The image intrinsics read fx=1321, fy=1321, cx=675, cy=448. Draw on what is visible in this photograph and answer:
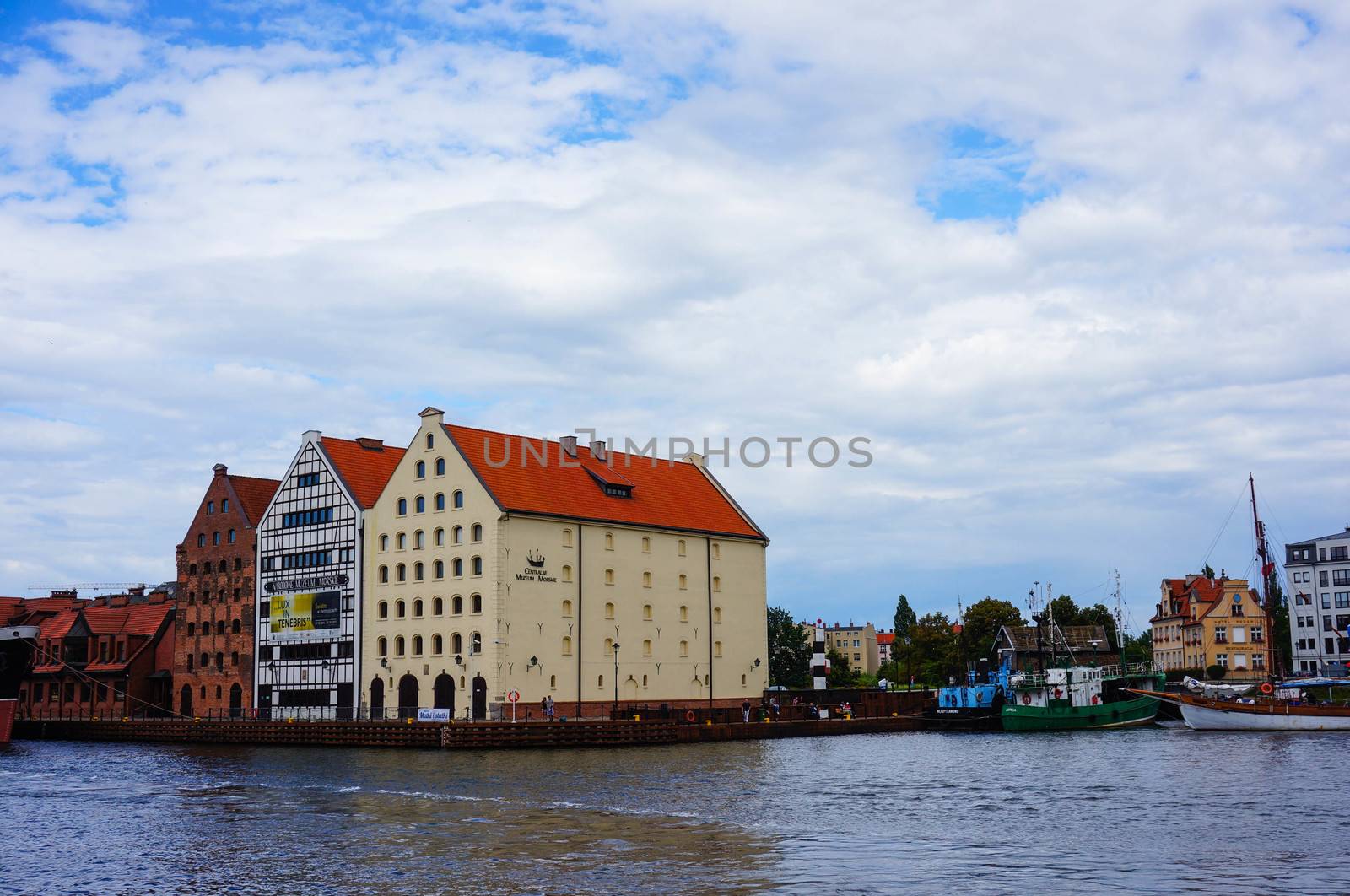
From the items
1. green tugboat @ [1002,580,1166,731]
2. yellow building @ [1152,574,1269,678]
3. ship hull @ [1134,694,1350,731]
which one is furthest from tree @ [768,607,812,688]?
ship hull @ [1134,694,1350,731]

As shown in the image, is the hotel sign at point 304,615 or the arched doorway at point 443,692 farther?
the hotel sign at point 304,615

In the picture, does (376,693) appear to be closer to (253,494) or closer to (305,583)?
(305,583)

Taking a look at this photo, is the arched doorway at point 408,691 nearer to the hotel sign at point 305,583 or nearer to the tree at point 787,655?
the hotel sign at point 305,583

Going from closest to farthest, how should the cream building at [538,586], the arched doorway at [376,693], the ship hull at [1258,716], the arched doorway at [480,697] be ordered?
the arched doorway at [480,697] → the cream building at [538,586] → the ship hull at [1258,716] → the arched doorway at [376,693]

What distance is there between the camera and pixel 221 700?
319 ft

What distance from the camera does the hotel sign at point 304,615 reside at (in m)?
91.1

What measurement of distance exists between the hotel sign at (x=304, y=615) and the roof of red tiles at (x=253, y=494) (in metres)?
8.02

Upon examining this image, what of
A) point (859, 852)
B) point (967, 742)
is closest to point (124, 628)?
point (967, 742)

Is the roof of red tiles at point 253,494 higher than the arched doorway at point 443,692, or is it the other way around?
the roof of red tiles at point 253,494

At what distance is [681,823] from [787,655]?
111169mm

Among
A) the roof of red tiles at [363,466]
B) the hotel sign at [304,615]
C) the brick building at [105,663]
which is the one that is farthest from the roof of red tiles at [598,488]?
the brick building at [105,663]

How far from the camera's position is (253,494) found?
102m

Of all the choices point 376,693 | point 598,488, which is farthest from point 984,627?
point 376,693

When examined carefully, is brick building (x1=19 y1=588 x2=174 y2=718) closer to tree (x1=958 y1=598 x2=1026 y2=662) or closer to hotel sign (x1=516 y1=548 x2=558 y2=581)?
hotel sign (x1=516 y1=548 x2=558 y2=581)
